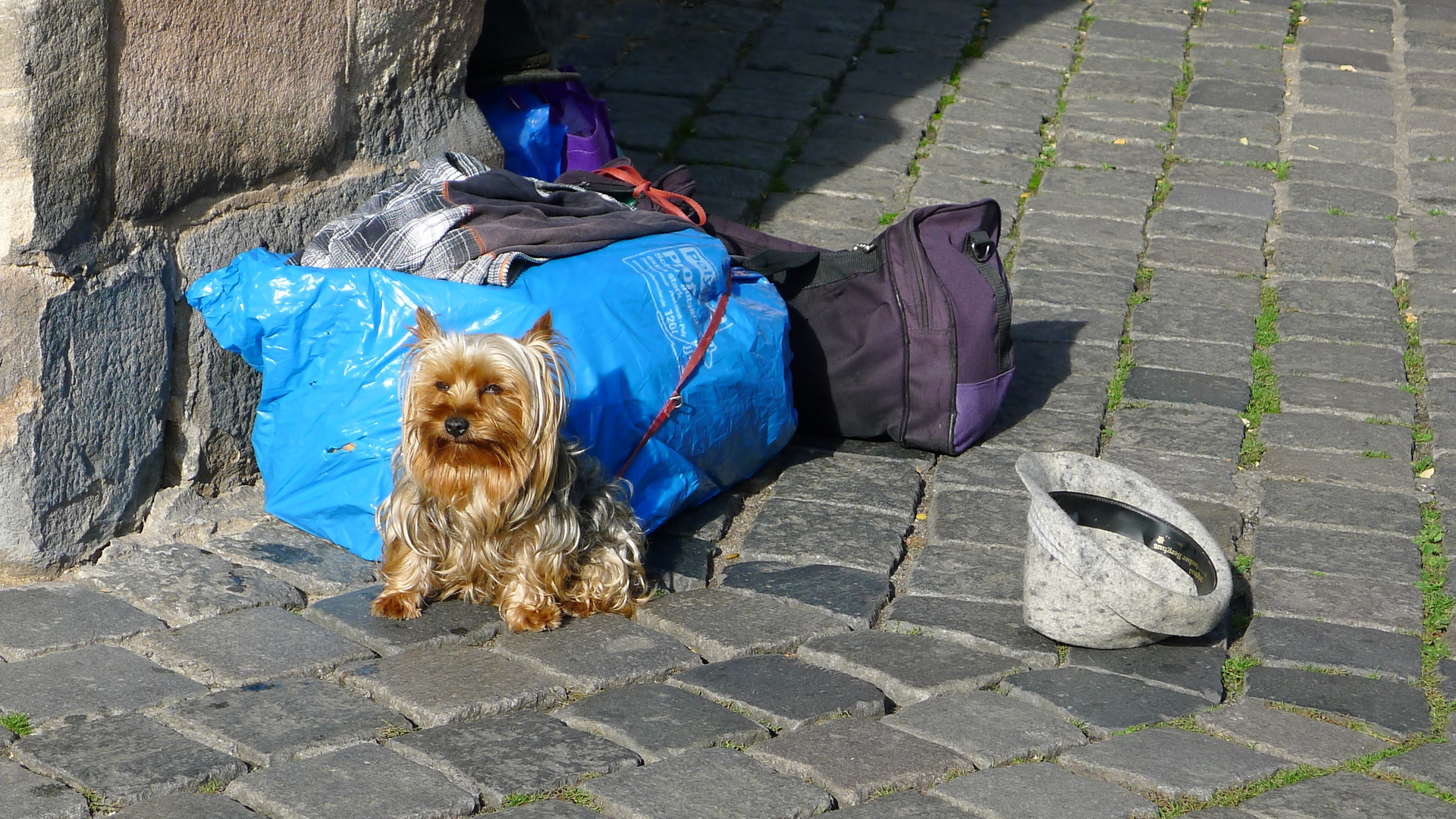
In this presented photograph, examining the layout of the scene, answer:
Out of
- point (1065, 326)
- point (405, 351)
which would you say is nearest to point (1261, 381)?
point (1065, 326)

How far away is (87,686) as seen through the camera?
3156mm

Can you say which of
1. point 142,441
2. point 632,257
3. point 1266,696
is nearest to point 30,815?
point 142,441

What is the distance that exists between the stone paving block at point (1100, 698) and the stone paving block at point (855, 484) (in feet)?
3.21

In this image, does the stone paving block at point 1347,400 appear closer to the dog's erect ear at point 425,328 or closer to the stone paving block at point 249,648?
the dog's erect ear at point 425,328

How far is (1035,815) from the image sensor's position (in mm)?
2777

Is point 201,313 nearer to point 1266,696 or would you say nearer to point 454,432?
point 454,432

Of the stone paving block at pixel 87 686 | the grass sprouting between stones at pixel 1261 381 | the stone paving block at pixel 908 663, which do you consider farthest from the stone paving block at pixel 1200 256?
the stone paving block at pixel 87 686

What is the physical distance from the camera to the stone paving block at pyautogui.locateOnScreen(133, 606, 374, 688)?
128 inches

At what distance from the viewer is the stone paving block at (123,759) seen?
108 inches

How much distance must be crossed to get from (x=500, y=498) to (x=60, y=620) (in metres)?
1.11

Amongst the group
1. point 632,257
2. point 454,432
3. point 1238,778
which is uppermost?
point 632,257

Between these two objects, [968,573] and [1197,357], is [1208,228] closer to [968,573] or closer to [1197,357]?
[1197,357]

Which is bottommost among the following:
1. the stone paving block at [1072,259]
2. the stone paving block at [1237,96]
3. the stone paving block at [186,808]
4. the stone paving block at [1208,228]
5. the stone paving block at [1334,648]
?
the stone paving block at [186,808]

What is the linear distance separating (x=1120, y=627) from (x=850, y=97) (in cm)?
451
